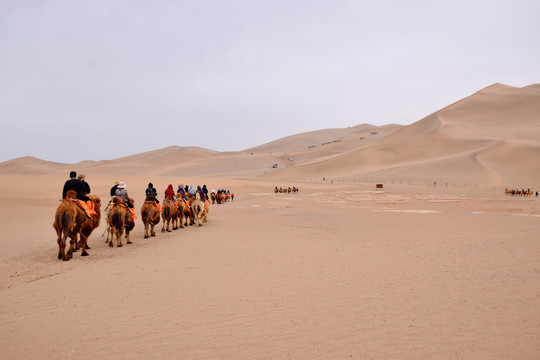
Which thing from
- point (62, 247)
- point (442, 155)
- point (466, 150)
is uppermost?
point (466, 150)

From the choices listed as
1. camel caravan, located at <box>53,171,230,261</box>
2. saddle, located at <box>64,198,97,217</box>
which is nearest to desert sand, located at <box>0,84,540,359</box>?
camel caravan, located at <box>53,171,230,261</box>

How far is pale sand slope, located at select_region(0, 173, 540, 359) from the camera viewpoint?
462 cm

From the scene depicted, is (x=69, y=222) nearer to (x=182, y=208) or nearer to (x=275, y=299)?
(x=275, y=299)

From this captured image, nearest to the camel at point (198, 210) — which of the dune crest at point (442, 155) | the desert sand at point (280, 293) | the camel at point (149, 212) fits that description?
the desert sand at point (280, 293)

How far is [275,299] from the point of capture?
20.6ft

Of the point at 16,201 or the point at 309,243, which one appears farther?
the point at 16,201

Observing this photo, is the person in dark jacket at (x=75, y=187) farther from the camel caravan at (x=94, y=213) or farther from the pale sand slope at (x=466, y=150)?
the pale sand slope at (x=466, y=150)

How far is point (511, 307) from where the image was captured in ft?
19.3

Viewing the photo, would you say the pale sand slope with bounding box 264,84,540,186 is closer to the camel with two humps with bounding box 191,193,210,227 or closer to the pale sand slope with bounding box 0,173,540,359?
the camel with two humps with bounding box 191,193,210,227

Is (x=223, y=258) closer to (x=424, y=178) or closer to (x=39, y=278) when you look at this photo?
(x=39, y=278)

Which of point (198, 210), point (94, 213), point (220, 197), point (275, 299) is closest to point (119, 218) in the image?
point (94, 213)

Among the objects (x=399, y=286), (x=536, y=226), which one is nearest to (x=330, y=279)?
(x=399, y=286)

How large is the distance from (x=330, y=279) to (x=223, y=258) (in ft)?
10.4

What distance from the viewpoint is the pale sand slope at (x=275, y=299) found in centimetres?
462
